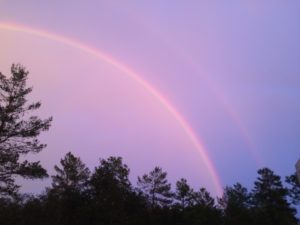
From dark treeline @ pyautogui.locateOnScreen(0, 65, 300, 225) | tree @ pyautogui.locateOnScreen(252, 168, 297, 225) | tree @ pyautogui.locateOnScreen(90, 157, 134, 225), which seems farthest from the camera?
tree @ pyautogui.locateOnScreen(252, 168, 297, 225)

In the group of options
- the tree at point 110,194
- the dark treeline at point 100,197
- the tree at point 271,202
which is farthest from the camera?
the tree at point 271,202

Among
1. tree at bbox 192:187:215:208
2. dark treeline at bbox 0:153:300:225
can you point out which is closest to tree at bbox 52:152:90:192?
dark treeline at bbox 0:153:300:225

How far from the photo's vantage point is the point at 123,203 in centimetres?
6356

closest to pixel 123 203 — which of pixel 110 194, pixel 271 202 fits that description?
pixel 110 194

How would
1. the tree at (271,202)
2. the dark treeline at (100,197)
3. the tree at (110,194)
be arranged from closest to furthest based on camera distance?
the dark treeline at (100,197) < the tree at (110,194) < the tree at (271,202)

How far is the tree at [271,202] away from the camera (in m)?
74.6

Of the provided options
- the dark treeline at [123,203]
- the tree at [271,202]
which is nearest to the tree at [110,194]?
the dark treeline at [123,203]

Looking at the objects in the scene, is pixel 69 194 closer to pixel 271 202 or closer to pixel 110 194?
pixel 110 194

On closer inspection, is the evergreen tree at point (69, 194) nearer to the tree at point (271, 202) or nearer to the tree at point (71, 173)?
the tree at point (71, 173)

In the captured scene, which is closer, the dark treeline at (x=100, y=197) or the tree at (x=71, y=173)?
the dark treeline at (x=100, y=197)

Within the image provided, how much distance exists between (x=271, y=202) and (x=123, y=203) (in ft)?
106

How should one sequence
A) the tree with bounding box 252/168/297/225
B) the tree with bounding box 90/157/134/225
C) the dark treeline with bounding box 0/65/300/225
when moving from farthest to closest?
the tree with bounding box 252/168/297/225 < the tree with bounding box 90/157/134/225 < the dark treeline with bounding box 0/65/300/225

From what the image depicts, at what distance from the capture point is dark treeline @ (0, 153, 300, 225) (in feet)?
183

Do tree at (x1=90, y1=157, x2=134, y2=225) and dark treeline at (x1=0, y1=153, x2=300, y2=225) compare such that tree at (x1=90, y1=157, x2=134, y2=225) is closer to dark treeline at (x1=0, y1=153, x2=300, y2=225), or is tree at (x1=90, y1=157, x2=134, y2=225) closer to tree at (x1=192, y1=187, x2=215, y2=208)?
dark treeline at (x1=0, y1=153, x2=300, y2=225)
